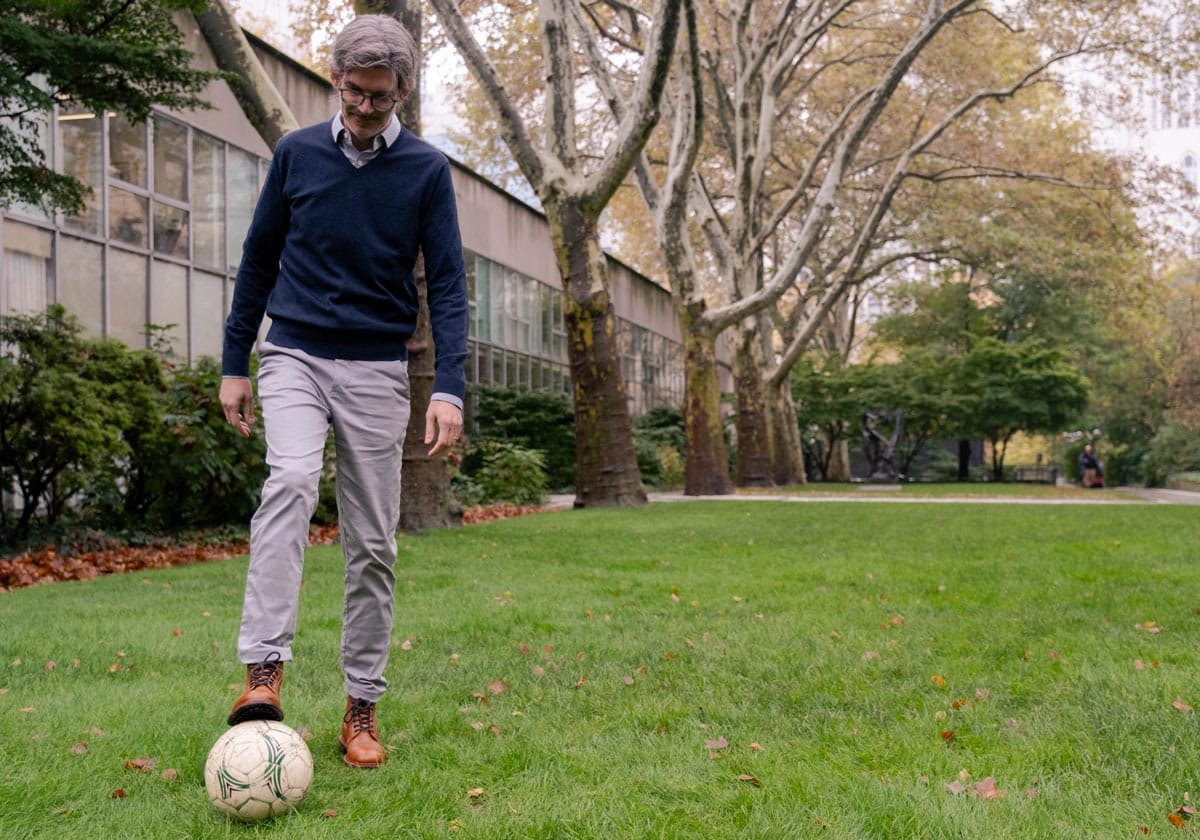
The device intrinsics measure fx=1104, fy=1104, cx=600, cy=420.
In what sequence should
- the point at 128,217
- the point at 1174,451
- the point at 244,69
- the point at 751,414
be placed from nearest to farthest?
the point at 244,69, the point at 128,217, the point at 751,414, the point at 1174,451

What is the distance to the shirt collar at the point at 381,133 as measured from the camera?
3555 mm

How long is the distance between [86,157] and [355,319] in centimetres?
1337

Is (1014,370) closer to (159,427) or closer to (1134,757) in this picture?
(159,427)

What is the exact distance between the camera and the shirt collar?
11.7ft

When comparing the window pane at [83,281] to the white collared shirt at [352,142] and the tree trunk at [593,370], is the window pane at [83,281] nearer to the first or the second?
the tree trunk at [593,370]

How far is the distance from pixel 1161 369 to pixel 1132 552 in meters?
37.8

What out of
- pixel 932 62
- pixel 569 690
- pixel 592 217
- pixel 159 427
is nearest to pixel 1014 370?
pixel 932 62

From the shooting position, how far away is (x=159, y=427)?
434 inches

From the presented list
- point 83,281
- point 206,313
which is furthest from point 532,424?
point 83,281

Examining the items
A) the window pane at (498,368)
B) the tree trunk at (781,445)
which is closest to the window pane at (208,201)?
the window pane at (498,368)

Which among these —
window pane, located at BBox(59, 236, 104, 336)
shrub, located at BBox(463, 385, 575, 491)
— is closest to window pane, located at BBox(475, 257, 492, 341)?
shrub, located at BBox(463, 385, 575, 491)

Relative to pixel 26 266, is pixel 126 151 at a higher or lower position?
higher

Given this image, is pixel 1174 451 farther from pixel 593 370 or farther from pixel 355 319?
pixel 355 319

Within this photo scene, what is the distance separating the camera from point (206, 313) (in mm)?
17250
